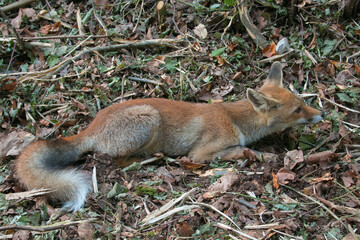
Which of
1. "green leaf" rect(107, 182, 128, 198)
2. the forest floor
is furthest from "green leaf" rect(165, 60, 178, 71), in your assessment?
"green leaf" rect(107, 182, 128, 198)

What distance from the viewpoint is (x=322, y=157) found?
19.2ft

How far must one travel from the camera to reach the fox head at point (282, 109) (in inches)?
263

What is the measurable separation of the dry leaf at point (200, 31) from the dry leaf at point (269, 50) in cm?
157

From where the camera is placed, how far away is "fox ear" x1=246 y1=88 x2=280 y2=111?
21.4 feet

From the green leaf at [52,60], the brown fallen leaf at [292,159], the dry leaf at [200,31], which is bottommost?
the brown fallen leaf at [292,159]

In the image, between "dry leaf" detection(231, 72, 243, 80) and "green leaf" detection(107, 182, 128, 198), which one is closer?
"green leaf" detection(107, 182, 128, 198)

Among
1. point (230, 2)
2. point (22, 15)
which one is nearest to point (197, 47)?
point (230, 2)

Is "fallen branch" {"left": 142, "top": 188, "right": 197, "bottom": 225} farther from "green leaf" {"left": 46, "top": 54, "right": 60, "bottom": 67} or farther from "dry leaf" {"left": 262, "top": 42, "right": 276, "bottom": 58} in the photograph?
"green leaf" {"left": 46, "top": 54, "right": 60, "bottom": 67}

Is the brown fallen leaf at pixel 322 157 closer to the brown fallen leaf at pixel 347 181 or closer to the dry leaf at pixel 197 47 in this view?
the brown fallen leaf at pixel 347 181

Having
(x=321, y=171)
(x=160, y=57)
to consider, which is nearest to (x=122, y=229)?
(x=321, y=171)

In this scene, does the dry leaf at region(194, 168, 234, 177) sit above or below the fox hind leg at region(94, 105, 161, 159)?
below

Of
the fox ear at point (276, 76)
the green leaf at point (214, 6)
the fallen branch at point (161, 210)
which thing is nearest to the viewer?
the fallen branch at point (161, 210)

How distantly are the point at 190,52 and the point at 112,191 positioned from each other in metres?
4.47

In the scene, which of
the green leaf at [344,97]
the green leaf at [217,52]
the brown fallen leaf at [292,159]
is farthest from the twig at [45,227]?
the green leaf at [344,97]
